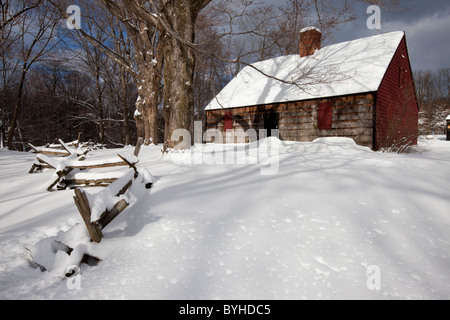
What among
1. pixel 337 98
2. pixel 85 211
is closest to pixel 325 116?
pixel 337 98

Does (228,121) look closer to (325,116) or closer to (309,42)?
(325,116)

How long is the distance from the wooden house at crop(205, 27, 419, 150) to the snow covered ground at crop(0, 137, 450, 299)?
265 inches

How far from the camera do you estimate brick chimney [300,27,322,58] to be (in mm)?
14727

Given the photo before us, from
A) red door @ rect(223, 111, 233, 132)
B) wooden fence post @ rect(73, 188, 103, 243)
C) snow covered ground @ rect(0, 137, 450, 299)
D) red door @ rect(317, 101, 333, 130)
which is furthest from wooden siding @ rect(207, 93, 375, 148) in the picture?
wooden fence post @ rect(73, 188, 103, 243)

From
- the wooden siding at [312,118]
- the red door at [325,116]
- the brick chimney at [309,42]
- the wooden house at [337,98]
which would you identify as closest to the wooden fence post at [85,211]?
the wooden house at [337,98]

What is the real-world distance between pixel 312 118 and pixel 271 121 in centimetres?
244

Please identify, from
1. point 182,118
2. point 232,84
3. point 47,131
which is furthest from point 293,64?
point 47,131

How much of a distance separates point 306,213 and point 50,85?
1375 inches

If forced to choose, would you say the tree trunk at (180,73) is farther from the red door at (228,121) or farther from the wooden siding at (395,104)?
the red door at (228,121)

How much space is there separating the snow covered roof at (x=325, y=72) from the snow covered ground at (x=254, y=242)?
7.42 m

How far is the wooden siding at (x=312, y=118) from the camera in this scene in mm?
10781

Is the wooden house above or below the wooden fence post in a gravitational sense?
above

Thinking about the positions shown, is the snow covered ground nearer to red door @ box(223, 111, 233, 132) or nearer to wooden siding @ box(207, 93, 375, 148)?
wooden siding @ box(207, 93, 375, 148)

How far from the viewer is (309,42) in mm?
15102
